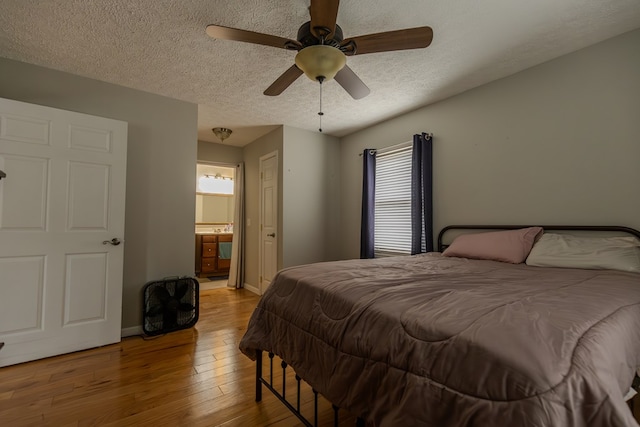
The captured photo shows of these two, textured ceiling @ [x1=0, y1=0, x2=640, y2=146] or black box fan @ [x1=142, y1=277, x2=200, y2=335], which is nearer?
textured ceiling @ [x1=0, y1=0, x2=640, y2=146]

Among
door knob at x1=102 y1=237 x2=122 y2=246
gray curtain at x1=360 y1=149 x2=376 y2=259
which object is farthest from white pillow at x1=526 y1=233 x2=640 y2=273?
door knob at x1=102 y1=237 x2=122 y2=246

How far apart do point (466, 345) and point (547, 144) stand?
2424 mm

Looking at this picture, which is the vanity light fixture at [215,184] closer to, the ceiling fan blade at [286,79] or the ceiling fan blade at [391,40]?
the ceiling fan blade at [286,79]

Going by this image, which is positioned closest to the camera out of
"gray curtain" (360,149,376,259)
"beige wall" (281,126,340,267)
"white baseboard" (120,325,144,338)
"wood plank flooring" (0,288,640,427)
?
"wood plank flooring" (0,288,640,427)

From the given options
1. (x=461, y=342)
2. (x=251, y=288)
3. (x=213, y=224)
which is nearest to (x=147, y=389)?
(x=461, y=342)

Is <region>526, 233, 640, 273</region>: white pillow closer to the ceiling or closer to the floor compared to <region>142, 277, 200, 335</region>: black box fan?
closer to the ceiling

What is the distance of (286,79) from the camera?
2111mm

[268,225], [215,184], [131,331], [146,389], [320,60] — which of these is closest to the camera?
[320,60]

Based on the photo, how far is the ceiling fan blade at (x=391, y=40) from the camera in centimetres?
163

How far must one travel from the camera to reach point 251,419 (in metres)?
1.61

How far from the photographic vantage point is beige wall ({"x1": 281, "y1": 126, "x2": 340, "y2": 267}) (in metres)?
4.03

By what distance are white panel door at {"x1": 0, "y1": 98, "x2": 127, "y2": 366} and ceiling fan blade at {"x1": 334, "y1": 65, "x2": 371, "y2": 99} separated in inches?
84.7

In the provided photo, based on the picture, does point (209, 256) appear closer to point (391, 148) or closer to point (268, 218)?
point (268, 218)

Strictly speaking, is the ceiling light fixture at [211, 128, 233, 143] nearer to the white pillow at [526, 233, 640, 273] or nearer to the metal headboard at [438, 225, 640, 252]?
the metal headboard at [438, 225, 640, 252]
